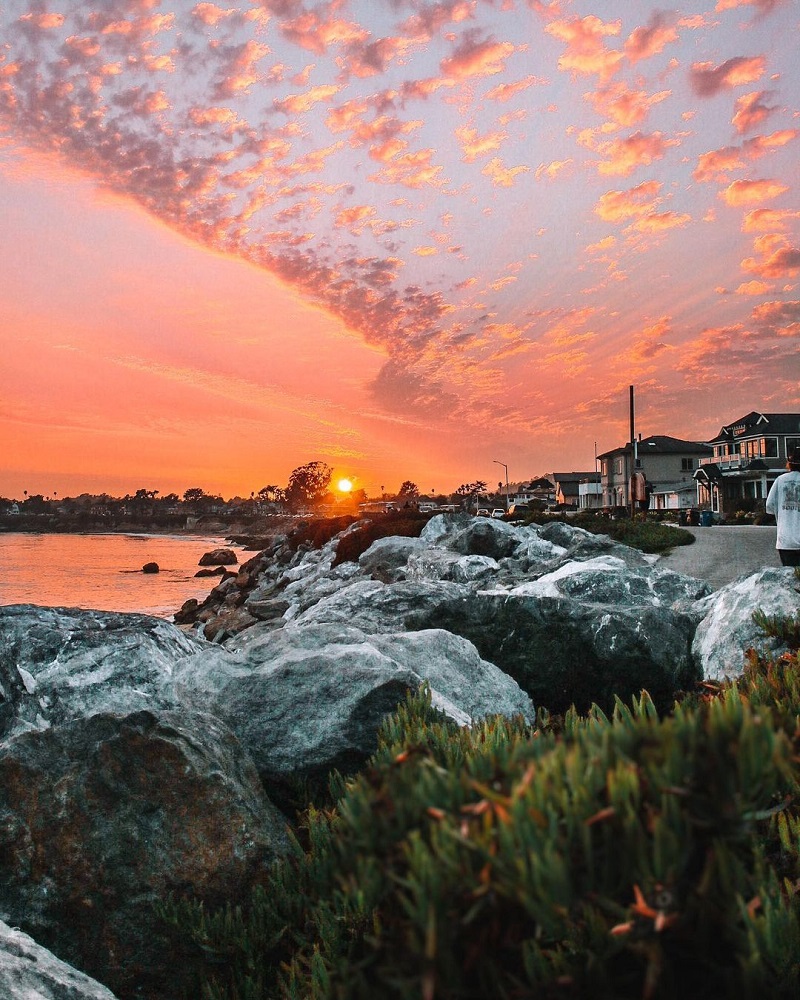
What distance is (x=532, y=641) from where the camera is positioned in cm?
716

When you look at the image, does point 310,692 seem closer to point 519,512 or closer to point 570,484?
point 519,512

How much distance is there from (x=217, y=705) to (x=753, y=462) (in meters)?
82.0

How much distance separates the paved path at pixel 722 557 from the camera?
21.0m

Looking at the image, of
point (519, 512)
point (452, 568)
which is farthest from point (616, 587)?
point (519, 512)

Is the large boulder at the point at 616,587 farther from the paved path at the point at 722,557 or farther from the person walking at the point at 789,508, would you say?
the paved path at the point at 722,557

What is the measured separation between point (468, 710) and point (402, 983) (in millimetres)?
4310

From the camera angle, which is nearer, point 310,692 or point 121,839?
point 121,839

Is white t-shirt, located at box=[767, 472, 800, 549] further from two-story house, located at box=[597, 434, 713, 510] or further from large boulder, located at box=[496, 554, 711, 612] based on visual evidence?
two-story house, located at box=[597, 434, 713, 510]

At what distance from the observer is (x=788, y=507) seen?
12133mm

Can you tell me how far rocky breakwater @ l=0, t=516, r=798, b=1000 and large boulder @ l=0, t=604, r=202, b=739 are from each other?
0.7 inches

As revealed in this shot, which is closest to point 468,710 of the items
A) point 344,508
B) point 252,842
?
point 252,842

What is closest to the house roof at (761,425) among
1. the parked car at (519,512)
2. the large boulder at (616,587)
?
the parked car at (519,512)

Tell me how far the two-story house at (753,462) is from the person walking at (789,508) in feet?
219

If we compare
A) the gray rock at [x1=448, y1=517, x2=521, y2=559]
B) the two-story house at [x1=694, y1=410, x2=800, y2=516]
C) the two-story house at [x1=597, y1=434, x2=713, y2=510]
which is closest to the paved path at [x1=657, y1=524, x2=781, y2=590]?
the gray rock at [x1=448, y1=517, x2=521, y2=559]
